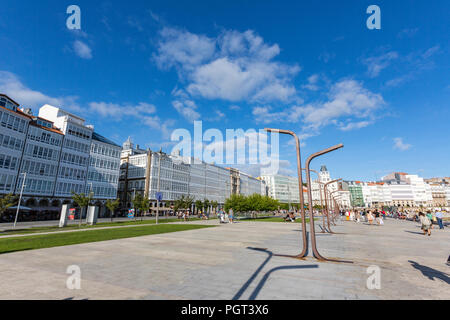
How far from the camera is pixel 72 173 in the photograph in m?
46.6

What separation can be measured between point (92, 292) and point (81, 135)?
5326 centimetres

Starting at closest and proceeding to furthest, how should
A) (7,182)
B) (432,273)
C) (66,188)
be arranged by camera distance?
(432,273), (7,182), (66,188)

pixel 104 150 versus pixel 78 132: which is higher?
pixel 78 132

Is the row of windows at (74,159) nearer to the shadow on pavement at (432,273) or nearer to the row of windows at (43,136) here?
the row of windows at (43,136)

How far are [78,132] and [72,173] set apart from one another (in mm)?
8879

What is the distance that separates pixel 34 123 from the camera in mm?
41719

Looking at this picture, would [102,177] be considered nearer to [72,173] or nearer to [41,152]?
[72,173]

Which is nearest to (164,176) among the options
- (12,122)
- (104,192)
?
(104,192)

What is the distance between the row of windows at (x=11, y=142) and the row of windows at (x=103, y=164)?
44.9ft

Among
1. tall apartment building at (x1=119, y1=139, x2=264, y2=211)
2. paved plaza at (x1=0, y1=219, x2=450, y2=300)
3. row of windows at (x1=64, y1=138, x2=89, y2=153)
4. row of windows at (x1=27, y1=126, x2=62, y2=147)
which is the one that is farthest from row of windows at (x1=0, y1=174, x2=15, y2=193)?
paved plaza at (x1=0, y1=219, x2=450, y2=300)

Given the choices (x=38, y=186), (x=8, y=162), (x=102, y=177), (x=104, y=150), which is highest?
(x=104, y=150)

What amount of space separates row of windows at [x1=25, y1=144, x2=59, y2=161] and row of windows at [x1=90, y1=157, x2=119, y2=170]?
8.02m

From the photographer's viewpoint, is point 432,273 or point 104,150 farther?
point 104,150
